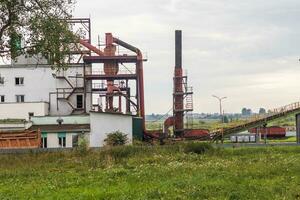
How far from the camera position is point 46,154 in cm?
4159

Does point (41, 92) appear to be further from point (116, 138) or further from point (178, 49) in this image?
point (178, 49)

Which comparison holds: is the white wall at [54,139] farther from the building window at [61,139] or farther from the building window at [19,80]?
the building window at [19,80]

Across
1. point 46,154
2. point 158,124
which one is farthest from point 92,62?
point 46,154

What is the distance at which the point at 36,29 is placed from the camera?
2617 cm

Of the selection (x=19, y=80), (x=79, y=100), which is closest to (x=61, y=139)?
(x=79, y=100)

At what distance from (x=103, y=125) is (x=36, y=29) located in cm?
4425

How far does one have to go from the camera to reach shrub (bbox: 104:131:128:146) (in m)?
66.6

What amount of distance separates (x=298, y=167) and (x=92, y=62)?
60506 mm

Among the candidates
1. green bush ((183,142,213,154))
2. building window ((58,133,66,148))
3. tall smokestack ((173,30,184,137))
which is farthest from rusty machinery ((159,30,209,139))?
green bush ((183,142,213,154))

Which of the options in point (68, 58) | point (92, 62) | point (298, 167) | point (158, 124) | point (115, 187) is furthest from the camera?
point (158, 124)

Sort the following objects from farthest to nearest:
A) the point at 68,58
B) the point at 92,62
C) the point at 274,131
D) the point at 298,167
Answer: the point at 274,131, the point at 92,62, the point at 68,58, the point at 298,167

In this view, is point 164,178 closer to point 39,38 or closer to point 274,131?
point 39,38

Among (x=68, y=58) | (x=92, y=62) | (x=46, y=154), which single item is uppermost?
(x=92, y=62)

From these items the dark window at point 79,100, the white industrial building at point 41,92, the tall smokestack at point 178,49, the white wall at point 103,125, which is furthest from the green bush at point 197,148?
the tall smokestack at point 178,49
